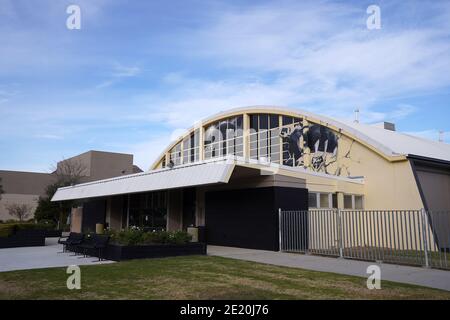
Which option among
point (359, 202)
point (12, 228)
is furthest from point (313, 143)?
point (12, 228)

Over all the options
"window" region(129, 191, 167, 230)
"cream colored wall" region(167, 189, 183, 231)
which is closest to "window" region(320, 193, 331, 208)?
"cream colored wall" region(167, 189, 183, 231)

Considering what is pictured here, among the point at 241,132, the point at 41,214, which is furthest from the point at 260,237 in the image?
the point at 41,214

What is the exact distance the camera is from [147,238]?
15.8 m

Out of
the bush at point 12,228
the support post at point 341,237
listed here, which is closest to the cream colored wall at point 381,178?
the support post at point 341,237

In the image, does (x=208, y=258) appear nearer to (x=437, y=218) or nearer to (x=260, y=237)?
(x=260, y=237)

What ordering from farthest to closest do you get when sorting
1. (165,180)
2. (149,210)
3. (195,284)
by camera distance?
(149,210) < (165,180) < (195,284)

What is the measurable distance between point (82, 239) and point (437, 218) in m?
17.8

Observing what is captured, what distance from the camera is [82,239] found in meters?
17.4

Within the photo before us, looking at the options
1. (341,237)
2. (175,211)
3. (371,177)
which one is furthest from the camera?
(175,211)

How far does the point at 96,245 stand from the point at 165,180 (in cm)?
510

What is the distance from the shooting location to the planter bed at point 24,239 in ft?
71.5

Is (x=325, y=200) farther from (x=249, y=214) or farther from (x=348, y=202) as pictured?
(x=249, y=214)

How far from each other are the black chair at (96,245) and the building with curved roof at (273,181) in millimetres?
4130
